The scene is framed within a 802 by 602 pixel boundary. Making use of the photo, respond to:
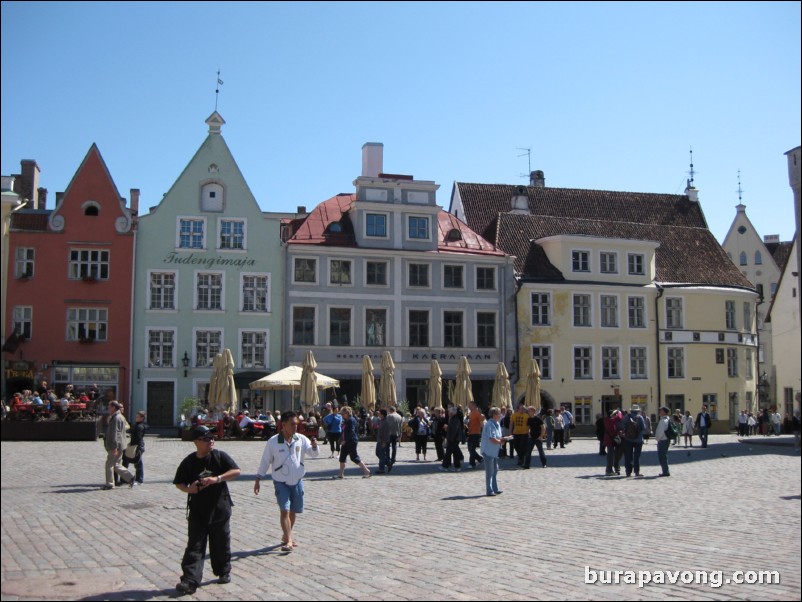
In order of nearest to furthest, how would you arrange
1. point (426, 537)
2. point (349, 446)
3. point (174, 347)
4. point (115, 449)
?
point (426, 537)
point (115, 449)
point (349, 446)
point (174, 347)

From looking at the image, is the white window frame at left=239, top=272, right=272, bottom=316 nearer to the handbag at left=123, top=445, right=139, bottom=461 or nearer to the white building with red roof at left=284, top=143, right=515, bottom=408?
the white building with red roof at left=284, top=143, right=515, bottom=408

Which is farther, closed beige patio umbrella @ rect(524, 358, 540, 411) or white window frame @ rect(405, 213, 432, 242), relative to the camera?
white window frame @ rect(405, 213, 432, 242)

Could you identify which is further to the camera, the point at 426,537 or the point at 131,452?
the point at 131,452

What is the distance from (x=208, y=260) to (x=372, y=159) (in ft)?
36.2

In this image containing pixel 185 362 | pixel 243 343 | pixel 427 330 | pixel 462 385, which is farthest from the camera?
pixel 427 330

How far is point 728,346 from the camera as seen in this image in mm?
46625

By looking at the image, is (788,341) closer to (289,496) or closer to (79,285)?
(289,496)

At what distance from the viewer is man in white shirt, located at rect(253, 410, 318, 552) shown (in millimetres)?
10867

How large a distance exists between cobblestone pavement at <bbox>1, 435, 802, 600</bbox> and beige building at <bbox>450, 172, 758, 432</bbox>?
2510 cm

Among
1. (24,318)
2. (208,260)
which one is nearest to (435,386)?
(208,260)

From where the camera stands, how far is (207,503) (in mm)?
9078

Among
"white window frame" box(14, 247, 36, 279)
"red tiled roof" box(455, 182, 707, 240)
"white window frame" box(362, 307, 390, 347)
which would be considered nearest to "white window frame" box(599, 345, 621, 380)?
"white window frame" box(362, 307, 390, 347)

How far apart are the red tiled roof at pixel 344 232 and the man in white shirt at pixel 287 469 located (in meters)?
29.8

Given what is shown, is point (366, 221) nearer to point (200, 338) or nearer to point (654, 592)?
point (200, 338)
